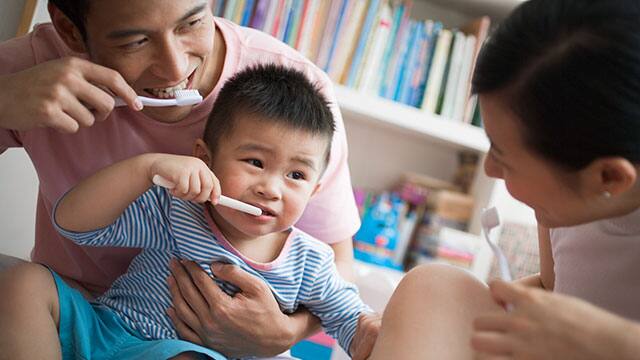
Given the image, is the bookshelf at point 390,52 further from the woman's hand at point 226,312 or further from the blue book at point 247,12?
the woman's hand at point 226,312

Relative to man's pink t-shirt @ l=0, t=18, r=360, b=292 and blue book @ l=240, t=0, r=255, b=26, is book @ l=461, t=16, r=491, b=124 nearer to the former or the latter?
blue book @ l=240, t=0, r=255, b=26

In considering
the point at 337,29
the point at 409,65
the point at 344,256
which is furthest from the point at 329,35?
the point at 344,256

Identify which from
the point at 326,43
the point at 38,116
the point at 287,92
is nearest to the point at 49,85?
the point at 38,116

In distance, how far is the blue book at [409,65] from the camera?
6.44ft

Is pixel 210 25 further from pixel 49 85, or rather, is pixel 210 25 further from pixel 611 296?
pixel 611 296

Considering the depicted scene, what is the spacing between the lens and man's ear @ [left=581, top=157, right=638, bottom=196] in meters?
0.74

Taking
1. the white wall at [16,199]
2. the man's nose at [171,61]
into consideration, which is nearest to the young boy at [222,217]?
the man's nose at [171,61]

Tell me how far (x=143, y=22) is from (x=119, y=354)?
464 millimetres

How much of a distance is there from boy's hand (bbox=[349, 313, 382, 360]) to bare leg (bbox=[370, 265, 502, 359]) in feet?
0.35

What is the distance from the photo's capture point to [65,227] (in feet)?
3.16

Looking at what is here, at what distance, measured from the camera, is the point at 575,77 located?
0.73 m

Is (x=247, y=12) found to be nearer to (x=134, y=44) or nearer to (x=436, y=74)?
(x=436, y=74)

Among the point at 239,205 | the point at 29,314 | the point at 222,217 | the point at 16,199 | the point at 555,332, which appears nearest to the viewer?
the point at 555,332

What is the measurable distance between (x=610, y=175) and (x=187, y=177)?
1.74ft
